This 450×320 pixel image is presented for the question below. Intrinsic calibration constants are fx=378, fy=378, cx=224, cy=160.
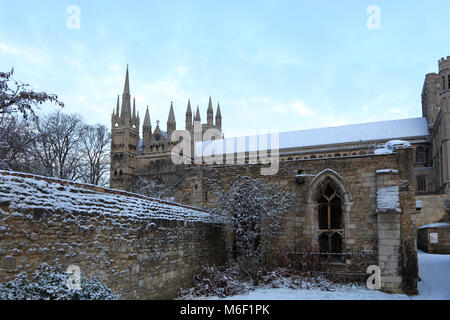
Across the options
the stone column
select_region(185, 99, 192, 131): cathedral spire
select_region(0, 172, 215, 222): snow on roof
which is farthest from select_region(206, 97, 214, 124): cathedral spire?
select_region(0, 172, 215, 222): snow on roof

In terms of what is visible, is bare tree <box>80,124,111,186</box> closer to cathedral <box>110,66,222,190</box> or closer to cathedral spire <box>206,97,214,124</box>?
cathedral <box>110,66,222,190</box>

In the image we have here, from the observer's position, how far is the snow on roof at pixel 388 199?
11.2m

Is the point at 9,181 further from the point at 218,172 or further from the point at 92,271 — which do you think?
the point at 218,172

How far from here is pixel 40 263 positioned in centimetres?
552

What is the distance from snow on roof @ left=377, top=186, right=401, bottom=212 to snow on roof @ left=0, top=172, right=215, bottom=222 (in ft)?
21.1

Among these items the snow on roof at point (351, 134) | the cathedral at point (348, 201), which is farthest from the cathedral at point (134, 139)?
the cathedral at point (348, 201)

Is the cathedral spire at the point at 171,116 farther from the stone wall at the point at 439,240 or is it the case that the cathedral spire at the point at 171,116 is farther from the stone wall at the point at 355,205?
the stone wall at the point at 355,205

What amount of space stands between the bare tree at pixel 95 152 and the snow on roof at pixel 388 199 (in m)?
29.8

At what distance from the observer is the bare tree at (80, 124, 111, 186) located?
3694 centimetres

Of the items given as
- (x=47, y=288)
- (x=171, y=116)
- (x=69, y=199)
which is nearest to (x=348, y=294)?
(x=69, y=199)

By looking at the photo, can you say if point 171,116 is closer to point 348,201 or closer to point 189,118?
point 189,118

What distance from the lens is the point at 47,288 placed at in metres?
5.36
